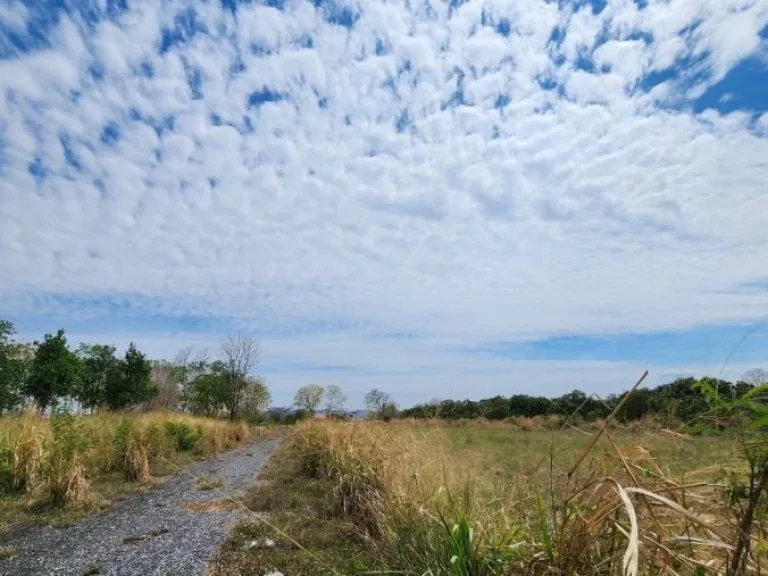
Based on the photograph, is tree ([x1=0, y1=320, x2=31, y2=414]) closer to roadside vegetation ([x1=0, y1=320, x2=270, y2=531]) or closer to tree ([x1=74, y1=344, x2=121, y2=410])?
roadside vegetation ([x1=0, y1=320, x2=270, y2=531])

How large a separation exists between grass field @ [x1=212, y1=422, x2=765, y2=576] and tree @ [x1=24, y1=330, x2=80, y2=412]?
22854 mm

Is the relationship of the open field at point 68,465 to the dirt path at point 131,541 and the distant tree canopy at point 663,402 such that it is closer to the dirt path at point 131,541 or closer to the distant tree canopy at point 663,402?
the dirt path at point 131,541

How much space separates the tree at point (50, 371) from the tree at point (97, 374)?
6.90 m

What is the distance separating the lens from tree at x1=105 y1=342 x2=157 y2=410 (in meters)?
32.0

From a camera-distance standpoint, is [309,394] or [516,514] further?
[309,394]

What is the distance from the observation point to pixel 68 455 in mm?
7508

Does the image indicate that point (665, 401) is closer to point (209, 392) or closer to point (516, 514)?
point (516, 514)

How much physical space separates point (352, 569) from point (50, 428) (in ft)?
21.7

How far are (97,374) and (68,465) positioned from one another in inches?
1212

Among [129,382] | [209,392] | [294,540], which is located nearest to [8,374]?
[129,382]

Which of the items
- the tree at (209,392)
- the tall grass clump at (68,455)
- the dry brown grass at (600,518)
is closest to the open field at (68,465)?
the tall grass clump at (68,455)

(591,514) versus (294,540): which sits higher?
(591,514)

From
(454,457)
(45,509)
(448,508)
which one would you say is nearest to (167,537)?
(45,509)

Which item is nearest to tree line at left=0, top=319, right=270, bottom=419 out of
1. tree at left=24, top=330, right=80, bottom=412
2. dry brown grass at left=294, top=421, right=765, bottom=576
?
tree at left=24, top=330, right=80, bottom=412
